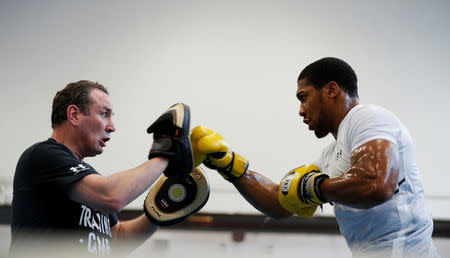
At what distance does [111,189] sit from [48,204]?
300 mm

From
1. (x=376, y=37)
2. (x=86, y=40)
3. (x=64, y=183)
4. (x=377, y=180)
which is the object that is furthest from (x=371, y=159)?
(x=86, y=40)

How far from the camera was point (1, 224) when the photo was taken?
126 inches

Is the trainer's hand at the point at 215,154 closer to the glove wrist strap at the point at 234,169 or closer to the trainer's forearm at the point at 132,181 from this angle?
the glove wrist strap at the point at 234,169

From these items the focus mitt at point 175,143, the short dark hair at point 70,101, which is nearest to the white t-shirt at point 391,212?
the focus mitt at point 175,143

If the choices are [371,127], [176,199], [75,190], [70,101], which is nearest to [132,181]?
[75,190]

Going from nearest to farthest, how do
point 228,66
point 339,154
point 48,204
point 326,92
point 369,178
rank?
point 369,178
point 48,204
point 339,154
point 326,92
point 228,66

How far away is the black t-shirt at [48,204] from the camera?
4.87ft

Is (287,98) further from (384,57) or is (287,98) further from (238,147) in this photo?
(384,57)

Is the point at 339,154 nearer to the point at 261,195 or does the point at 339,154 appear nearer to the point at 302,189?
the point at 302,189

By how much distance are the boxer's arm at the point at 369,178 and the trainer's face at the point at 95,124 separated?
1059 millimetres

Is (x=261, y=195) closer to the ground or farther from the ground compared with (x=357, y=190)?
closer to the ground

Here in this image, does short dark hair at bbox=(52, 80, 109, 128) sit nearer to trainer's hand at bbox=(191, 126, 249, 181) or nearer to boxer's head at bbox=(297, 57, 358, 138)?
trainer's hand at bbox=(191, 126, 249, 181)

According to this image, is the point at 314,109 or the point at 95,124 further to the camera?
the point at 314,109

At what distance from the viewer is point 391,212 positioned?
1559 millimetres
